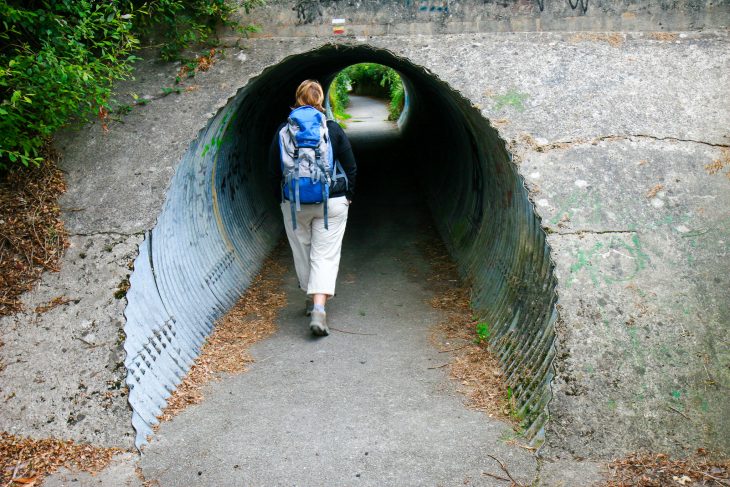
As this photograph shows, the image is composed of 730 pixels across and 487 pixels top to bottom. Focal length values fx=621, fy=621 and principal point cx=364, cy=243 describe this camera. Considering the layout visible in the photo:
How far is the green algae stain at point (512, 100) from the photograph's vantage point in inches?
243

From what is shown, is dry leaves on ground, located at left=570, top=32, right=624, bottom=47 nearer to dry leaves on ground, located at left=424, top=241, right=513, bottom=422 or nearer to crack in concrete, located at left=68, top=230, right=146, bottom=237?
dry leaves on ground, located at left=424, top=241, right=513, bottom=422

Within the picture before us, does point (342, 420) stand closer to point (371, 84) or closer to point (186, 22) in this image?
point (186, 22)

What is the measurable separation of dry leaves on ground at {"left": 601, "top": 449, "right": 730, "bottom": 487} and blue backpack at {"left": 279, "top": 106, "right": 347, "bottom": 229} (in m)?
3.29

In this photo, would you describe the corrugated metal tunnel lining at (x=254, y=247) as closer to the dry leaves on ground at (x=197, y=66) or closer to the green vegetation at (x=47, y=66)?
the dry leaves on ground at (x=197, y=66)

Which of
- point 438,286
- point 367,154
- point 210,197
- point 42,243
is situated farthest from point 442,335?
point 367,154

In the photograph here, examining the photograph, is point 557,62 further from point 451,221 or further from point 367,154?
point 367,154

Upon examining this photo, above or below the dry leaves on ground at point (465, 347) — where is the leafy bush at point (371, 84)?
above

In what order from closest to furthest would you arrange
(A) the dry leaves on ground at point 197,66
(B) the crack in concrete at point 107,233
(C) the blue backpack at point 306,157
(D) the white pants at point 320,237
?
(B) the crack in concrete at point 107,233 → (C) the blue backpack at point 306,157 → (D) the white pants at point 320,237 → (A) the dry leaves on ground at point 197,66

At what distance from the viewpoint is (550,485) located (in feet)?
12.8

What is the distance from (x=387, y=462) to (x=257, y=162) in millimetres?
5694

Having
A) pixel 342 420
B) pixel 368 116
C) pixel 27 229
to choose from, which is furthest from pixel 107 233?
pixel 368 116

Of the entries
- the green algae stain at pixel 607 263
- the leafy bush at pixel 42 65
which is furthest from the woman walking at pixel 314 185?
the green algae stain at pixel 607 263

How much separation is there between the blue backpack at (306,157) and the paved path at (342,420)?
1.50 meters

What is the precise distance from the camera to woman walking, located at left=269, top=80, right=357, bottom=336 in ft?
18.5
